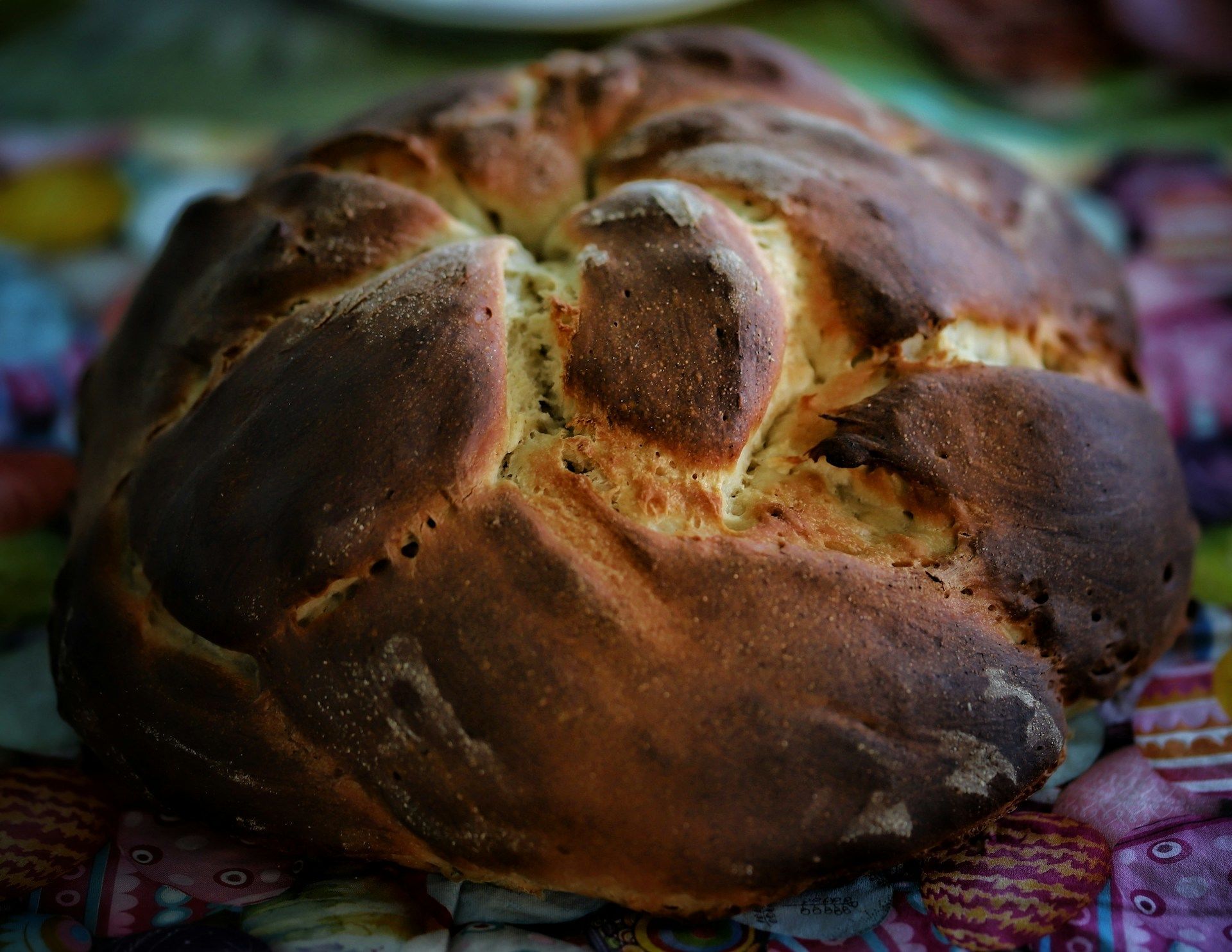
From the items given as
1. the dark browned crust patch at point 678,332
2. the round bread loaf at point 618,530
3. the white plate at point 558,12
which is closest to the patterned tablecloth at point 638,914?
the round bread loaf at point 618,530

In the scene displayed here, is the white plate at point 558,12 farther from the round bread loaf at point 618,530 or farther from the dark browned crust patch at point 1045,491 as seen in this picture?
the dark browned crust patch at point 1045,491

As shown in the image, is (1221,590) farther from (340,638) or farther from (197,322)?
(197,322)

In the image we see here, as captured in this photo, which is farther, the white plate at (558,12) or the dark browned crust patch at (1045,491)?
the white plate at (558,12)

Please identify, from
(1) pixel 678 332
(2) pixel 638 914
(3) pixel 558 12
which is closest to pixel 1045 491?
(1) pixel 678 332

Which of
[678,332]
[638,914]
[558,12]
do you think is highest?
[558,12]

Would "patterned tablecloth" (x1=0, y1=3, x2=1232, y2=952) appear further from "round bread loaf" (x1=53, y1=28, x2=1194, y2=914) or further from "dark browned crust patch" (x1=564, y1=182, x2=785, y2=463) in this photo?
"dark browned crust patch" (x1=564, y1=182, x2=785, y2=463)

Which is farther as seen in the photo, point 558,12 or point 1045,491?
point 558,12

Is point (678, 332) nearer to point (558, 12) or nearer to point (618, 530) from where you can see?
point (618, 530)
